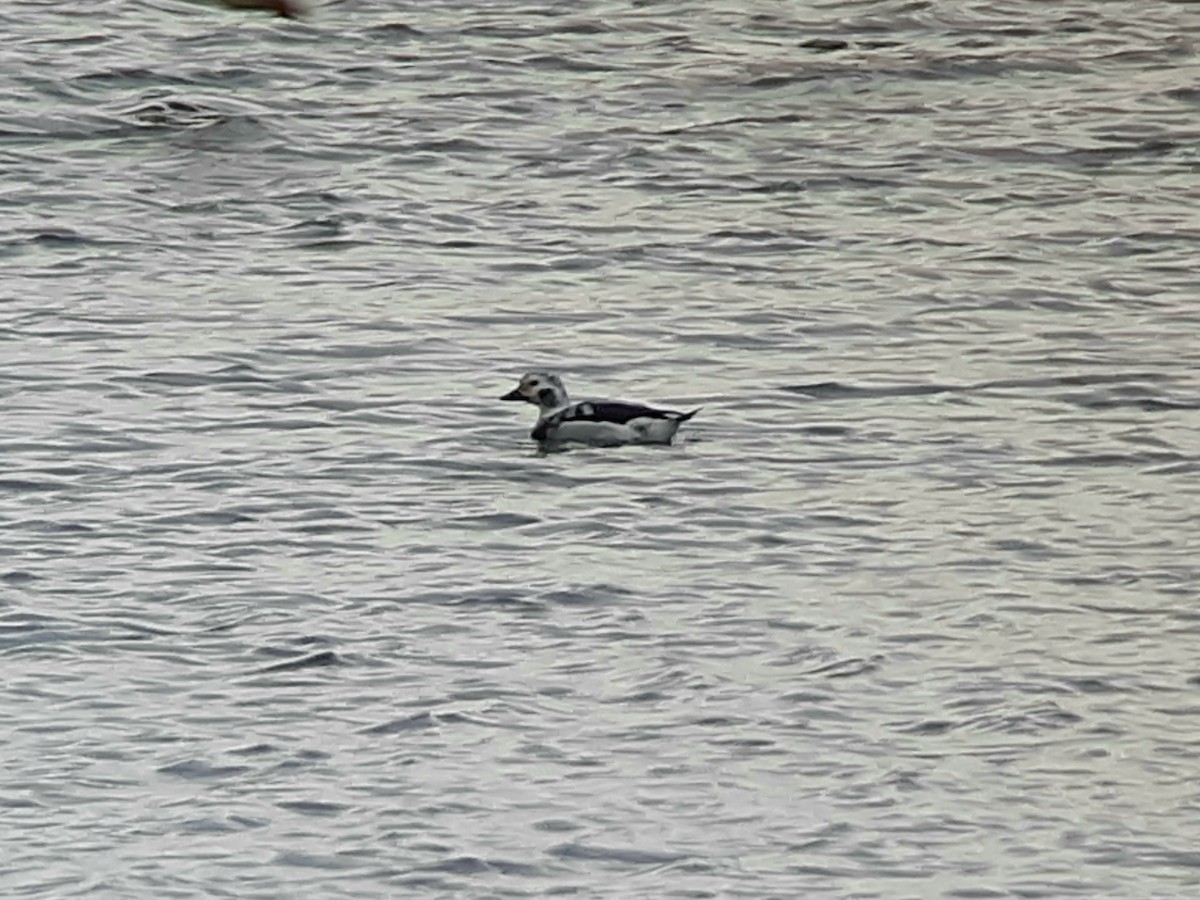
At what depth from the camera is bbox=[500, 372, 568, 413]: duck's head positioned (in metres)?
13.7

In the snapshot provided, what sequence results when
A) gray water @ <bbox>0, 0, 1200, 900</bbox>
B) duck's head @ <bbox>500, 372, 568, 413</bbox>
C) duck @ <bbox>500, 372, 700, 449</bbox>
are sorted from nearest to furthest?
gray water @ <bbox>0, 0, 1200, 900</bbox>, duck @ <bbox>500, 372, 700, 449</bbox>, duck's head @ <bbox>500, 372, 568, 413</bbox>

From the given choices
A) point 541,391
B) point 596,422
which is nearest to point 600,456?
point 596,422

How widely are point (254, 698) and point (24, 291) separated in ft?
20.3

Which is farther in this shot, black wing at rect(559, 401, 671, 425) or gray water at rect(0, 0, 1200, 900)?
black wing at rect(559, 401, 671, 425)

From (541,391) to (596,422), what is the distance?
12.9 inches

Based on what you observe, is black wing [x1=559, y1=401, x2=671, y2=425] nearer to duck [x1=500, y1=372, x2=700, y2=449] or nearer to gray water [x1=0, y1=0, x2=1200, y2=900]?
duck [x1=500, y1=372, x2=700, y2=449]

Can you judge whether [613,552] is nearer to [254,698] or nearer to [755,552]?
[755,552]

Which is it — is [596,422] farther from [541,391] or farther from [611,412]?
[541,391]

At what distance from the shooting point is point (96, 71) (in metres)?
21.1

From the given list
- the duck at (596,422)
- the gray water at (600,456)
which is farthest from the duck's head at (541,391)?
the gray water at (600,456)

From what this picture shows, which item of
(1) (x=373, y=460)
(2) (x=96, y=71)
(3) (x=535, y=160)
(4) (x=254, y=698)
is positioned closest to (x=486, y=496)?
(1) (x=373, y=460)

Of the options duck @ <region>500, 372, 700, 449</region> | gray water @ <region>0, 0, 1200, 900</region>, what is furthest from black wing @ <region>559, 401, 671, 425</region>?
gray water @ <region>0, 0, 1200, 900</region>

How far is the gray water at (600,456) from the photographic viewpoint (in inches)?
373

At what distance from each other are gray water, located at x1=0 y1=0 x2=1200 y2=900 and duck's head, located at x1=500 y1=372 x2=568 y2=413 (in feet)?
0.62
